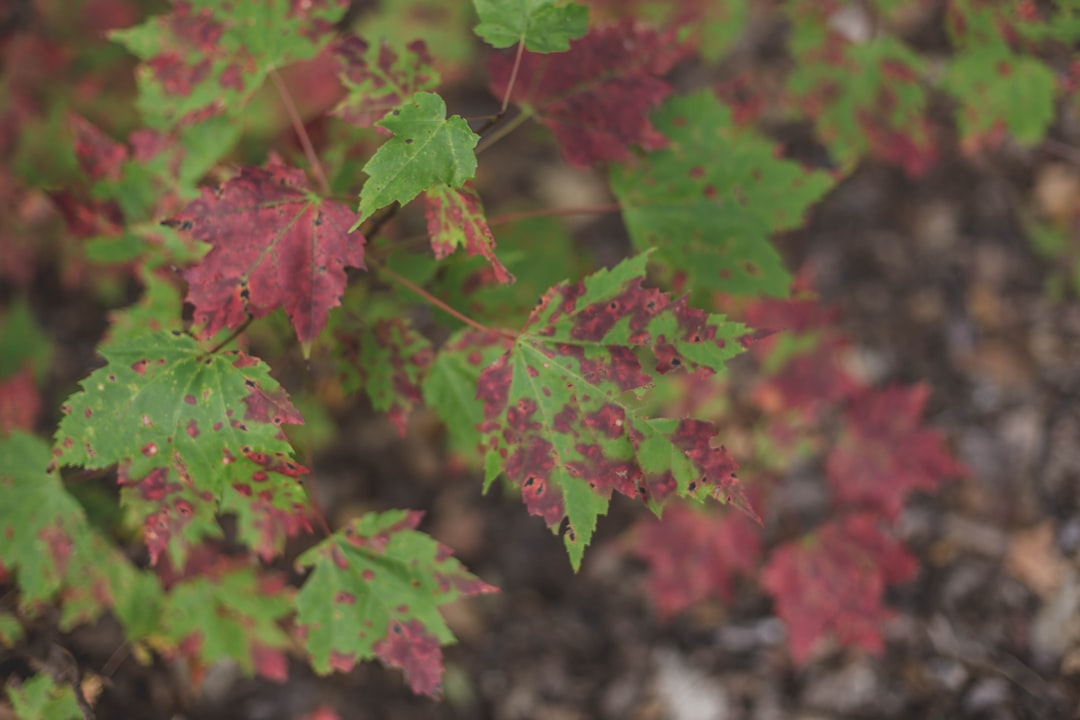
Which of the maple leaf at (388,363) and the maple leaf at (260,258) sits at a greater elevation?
the maple leaf at (260,258)

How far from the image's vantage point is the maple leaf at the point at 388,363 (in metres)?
1.75

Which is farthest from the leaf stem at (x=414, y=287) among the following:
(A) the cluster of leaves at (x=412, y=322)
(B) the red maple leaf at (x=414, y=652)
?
(B) the red maple leaf at (x=414, y=652)

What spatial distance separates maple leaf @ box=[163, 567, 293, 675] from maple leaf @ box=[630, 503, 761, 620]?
1.39 m

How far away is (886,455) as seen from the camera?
2871 millimetres

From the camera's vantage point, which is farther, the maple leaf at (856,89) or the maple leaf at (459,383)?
the maple leaf at (856,89)

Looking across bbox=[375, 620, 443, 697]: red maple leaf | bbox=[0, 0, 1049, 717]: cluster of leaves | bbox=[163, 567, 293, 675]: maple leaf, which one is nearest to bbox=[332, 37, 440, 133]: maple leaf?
bbox=[0, 0, 1049, 717]: cluster of leaves

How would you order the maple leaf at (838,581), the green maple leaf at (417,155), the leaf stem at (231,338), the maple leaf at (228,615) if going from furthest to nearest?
the maple leaf at (838,581) → the maple leaf at (228,615) → the leaf stem at (231,338) → the green maple leaf at (417,155)

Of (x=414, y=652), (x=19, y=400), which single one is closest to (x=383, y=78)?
(x=414, y=652)

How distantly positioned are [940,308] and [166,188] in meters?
3.23

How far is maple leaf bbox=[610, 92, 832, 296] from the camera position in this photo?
6.45 feet

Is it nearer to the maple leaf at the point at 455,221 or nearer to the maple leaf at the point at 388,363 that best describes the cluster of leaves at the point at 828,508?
the maple leaf at the point at 388,363

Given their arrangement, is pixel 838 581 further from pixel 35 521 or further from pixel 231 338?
pixel 35 521

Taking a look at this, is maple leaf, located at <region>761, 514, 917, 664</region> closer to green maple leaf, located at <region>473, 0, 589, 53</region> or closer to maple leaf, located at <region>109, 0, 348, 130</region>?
green maple leaf, located at <region>473, 0, 589, 53</region>

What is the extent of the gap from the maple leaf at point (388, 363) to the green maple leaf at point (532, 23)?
0.69m
